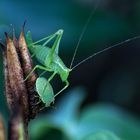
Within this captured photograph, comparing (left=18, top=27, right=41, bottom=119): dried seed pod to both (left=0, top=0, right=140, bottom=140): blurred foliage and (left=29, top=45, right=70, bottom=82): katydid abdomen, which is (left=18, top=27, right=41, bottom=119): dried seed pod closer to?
(left=0, top=0, right=140, bottom=140): blurred foliage

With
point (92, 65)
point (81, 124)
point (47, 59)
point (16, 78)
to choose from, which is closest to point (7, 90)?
point (16, 78)

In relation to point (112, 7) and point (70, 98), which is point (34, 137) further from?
point (112, 7)

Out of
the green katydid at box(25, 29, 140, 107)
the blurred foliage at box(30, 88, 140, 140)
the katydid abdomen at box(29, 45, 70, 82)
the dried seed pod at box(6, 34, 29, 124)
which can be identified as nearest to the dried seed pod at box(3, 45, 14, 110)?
the dried seed pod at box(6, 34, 29, 124)

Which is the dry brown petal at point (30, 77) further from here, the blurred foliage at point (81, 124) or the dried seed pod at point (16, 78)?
the blurred foliage at point (81, 124)

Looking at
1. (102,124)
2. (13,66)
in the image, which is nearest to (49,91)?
(13,66)

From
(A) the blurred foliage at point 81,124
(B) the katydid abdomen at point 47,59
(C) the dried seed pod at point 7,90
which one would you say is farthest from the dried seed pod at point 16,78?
(A) the blurred foliage at point 81,124

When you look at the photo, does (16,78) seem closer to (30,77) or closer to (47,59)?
(30,77)

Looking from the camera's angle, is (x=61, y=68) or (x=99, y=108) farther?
(x=99, y=108)

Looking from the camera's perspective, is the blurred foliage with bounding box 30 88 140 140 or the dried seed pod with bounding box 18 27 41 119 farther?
the blurred foliage with bounding box 30 88 140 140
